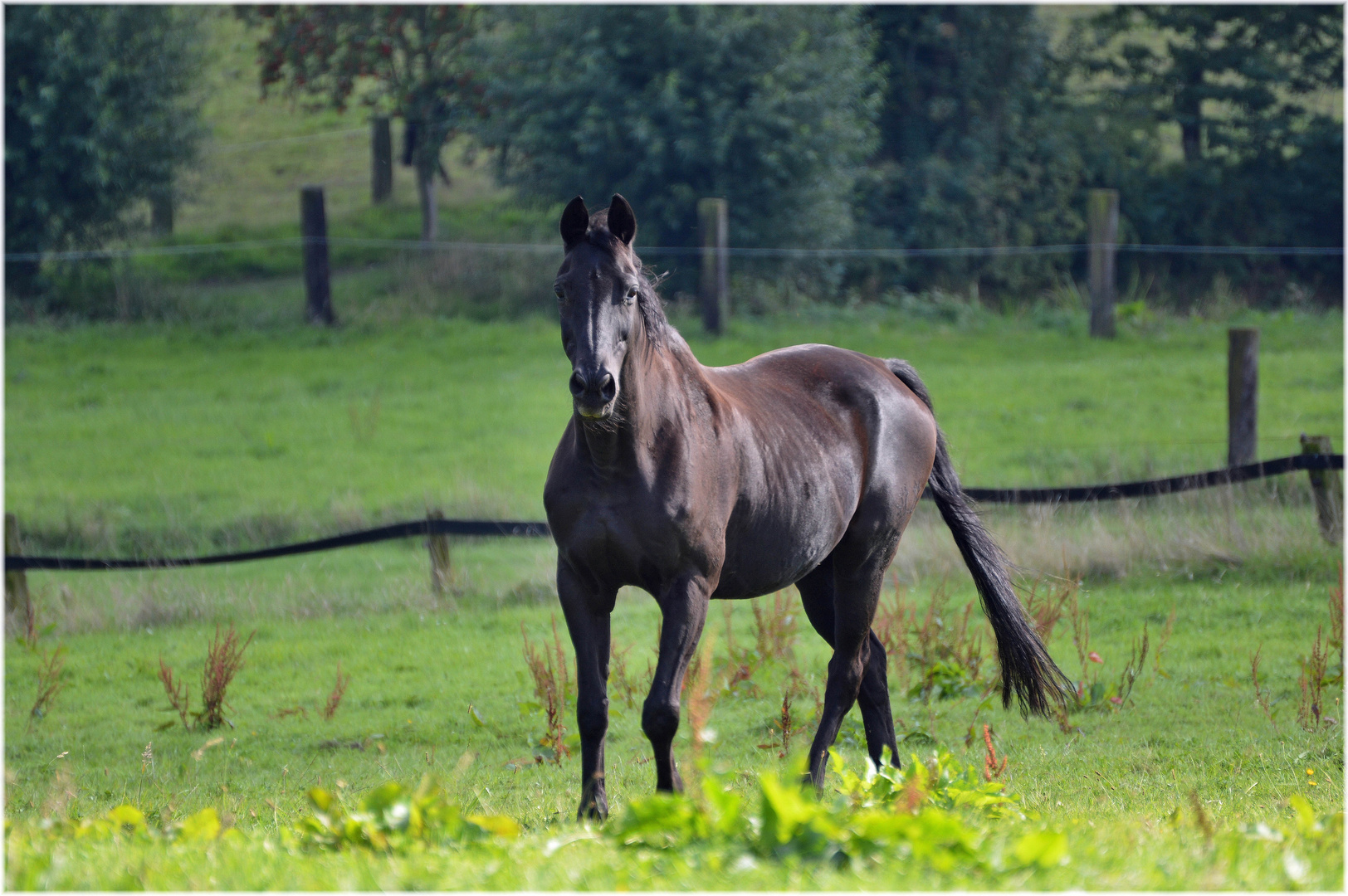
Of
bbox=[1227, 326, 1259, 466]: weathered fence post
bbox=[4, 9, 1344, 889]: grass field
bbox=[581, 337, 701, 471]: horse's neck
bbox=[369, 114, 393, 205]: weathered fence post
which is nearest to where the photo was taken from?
bbox=[4, 9, 1344, 889]: grass field

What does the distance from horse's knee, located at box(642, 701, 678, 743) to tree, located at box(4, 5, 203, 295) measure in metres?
18.5

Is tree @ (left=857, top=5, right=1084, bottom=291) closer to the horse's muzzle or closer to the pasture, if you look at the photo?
the pasture

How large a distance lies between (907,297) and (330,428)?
32.8 ft

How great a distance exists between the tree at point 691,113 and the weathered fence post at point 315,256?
147 inches

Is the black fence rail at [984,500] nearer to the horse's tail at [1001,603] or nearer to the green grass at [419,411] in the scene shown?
the green grass at [419,411]

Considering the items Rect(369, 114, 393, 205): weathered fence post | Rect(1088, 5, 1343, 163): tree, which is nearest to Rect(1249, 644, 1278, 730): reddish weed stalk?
Rect(1088, 5, 1343, 163): tree

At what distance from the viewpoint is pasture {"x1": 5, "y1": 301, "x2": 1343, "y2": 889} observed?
3.05 metres

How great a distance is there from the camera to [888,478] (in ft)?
17.4

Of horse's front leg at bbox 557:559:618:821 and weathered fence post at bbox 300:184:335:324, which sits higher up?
weathered fence post at bbox 300:184:335:324

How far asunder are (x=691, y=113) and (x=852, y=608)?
15812 millimetres

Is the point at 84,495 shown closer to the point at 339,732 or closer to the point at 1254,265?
the point at 339,732

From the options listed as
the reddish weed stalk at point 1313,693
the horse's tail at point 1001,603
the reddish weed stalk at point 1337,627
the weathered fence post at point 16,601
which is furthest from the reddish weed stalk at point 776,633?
the weathered fence post at point 16,601

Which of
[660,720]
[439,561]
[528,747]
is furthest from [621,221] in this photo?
[439,561]

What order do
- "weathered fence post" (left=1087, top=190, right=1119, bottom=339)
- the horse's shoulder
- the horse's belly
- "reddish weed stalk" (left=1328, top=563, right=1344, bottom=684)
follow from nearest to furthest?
the horse's belly
the horse's shoulder
"reddish weed stalk" (left=1328, top=563, right=1344, bottom=684)
"weathered fence post" (left=1087, top=190, right=1119, bottom=339)
